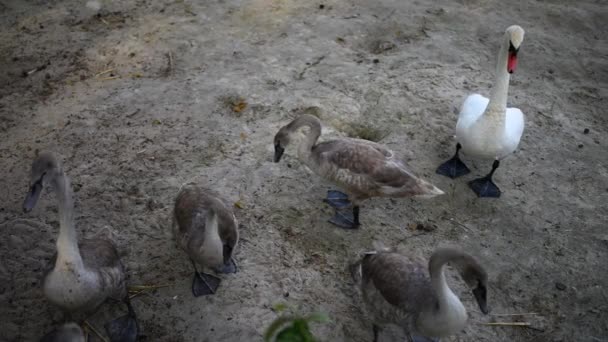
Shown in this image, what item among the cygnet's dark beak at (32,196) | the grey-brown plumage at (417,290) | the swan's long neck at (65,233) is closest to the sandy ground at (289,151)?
the grey-brown plumage at (417,290)

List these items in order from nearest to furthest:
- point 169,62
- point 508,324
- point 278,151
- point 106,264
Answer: point 106,264 → point 508,324 → point 278,151 → point 169,62

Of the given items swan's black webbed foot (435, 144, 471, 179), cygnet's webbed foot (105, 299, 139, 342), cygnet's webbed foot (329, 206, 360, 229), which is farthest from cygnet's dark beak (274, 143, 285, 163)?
cygnet's webbed foot (105, 299, 139, 342)

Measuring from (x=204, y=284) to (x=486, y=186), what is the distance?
297 cm

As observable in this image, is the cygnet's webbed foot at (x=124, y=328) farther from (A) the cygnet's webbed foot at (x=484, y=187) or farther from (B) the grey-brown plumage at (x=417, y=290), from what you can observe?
(A) the cygnet's webbed foot at (x=484, y=187)

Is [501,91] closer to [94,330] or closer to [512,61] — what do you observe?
[512,61]

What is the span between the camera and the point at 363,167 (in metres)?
4.61

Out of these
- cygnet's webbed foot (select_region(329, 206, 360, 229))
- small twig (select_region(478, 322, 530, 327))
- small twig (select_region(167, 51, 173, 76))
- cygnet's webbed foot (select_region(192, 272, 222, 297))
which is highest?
small twig (select_region(167, 51, 173, 76))

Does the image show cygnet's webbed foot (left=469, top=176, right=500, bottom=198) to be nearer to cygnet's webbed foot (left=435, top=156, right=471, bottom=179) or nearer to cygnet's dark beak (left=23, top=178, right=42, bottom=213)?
cygnet's webbed foot (left=435, top=156, right=471, bottom=179)

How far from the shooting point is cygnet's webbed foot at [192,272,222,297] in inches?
168

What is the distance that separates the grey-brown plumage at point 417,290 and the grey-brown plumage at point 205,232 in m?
1.08

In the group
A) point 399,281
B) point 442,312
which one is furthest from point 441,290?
point 399,281

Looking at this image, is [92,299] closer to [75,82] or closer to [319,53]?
[75,82]

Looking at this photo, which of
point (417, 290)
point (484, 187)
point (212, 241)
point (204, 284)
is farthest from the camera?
point (484, 187)

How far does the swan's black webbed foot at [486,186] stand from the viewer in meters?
5.22
